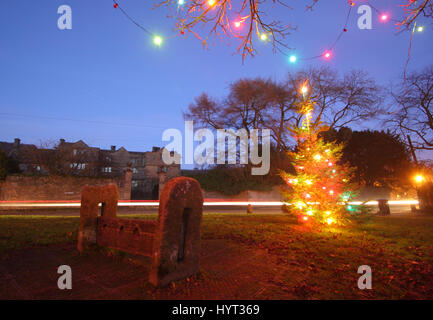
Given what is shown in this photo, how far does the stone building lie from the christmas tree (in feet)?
51.4

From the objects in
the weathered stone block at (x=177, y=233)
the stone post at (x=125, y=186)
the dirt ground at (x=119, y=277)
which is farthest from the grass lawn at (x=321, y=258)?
the stone post at (x=125, y=186)

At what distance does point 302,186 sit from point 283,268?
5.19 meters

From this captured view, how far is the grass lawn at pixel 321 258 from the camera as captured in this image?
3.07m

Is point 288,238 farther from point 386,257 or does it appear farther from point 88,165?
point 88,165

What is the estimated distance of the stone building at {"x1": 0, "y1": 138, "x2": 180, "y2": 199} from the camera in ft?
70.2

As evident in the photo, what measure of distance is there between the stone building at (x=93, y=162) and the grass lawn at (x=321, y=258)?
1622 centimetres

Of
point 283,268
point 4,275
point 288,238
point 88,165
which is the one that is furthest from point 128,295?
point 88,165

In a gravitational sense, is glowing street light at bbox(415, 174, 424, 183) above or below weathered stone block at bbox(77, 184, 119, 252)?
above

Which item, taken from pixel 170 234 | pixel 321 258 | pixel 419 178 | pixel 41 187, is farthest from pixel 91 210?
pixel 419 178

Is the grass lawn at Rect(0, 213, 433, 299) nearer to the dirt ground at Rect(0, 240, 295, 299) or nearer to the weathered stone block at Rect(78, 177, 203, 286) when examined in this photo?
the dirt ground at Rect(0, 240, 295, 299)

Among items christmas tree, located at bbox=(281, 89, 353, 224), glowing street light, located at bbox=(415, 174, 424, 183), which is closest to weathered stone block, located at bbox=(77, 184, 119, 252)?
christmas tree, located at bbox=(281, 89, 353, 224)

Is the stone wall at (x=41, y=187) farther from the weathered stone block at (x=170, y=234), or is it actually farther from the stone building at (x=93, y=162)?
the weathered stone block at (x=170, y=234)
